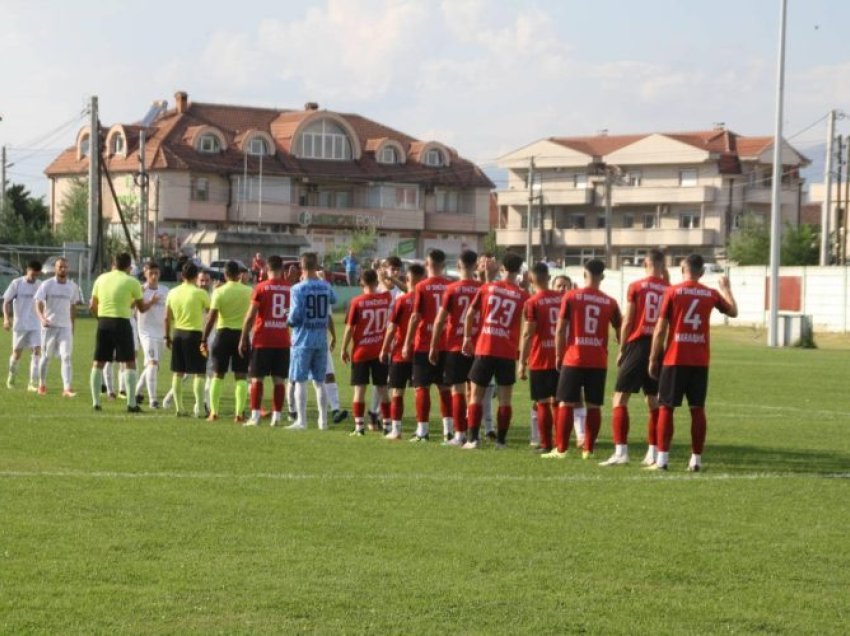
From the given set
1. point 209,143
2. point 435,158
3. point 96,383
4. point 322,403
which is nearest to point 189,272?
point 96,383

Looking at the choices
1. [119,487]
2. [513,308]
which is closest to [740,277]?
[513,308]

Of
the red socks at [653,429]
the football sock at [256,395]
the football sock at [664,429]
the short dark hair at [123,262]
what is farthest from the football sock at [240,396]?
the football sock at [664,429]

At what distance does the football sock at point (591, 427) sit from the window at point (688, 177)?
305 ft

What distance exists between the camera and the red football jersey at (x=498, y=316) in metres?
16.8

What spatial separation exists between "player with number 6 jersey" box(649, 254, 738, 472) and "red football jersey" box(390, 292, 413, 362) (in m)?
3.97

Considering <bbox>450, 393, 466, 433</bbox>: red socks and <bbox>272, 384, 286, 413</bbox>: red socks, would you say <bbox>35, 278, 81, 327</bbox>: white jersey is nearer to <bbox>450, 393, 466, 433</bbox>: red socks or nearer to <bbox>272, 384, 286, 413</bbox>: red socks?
<bbox>272, 384, 286, 413</bbox>: red socks

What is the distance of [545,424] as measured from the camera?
16750 millimetres

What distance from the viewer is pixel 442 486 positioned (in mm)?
13586

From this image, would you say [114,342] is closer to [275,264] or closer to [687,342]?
[275,264]

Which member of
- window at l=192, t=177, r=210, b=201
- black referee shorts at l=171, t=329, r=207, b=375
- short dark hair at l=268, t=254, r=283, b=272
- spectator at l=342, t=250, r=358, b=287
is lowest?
black referee shorts at l=171, t=329, r=207, b=375

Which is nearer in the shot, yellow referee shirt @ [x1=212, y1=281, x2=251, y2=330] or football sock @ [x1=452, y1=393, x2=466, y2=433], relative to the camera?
football sock @ [x1=452, y1=393, x2=466, y2=433]

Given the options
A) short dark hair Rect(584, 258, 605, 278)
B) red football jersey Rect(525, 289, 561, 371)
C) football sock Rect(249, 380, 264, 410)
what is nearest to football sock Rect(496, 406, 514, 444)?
red football jersey Rect(525, 289, 561, 371)

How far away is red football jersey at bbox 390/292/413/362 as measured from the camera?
18156 mm

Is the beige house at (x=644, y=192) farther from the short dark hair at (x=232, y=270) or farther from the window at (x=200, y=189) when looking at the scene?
the short dark hair at (x=232, y=270)
